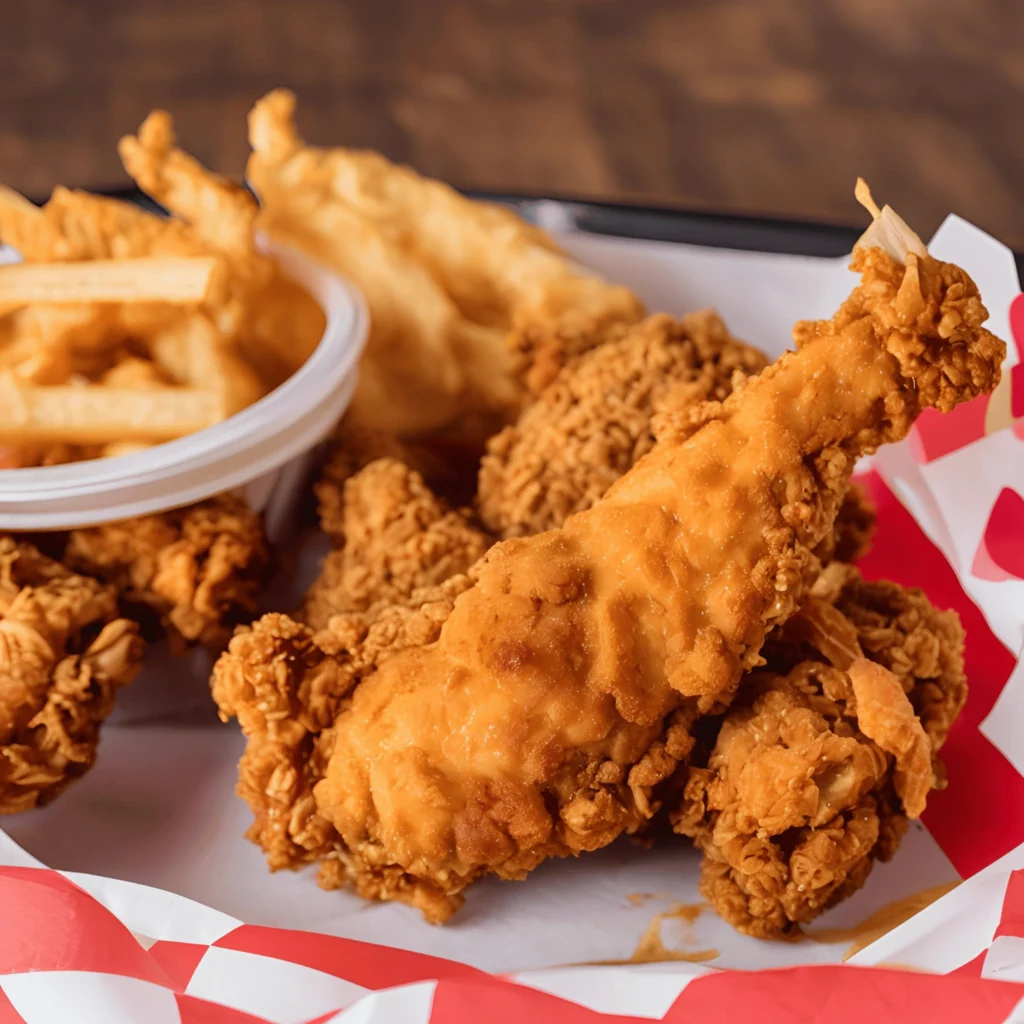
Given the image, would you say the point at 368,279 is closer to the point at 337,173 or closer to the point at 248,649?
the point at 337,173

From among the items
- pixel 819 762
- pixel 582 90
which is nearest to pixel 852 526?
pixel 819 762

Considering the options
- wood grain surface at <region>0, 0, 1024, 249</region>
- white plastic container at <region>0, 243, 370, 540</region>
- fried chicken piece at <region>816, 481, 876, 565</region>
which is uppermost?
fried chicken piece at <region>816, 481, 876, 565</region>

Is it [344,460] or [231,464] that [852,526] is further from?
[231,464]

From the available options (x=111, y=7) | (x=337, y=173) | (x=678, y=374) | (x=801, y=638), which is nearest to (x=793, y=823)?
(x=801, y=638)

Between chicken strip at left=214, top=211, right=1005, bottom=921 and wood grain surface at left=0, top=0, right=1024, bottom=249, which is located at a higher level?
chicken strip at left=214, top=211, right=1005, bottom=921

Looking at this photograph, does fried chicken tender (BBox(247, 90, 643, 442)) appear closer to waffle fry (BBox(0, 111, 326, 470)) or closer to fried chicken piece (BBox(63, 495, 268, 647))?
waffle fry (BBox(0, 111, 326, 470))

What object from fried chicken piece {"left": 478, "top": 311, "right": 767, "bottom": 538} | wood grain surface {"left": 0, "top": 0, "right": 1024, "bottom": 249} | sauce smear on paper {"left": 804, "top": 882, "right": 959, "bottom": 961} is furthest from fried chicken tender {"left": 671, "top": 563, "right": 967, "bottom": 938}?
wood grain surface {"left": 0, "top": 0, "right": 1024, "bottom": 249}
